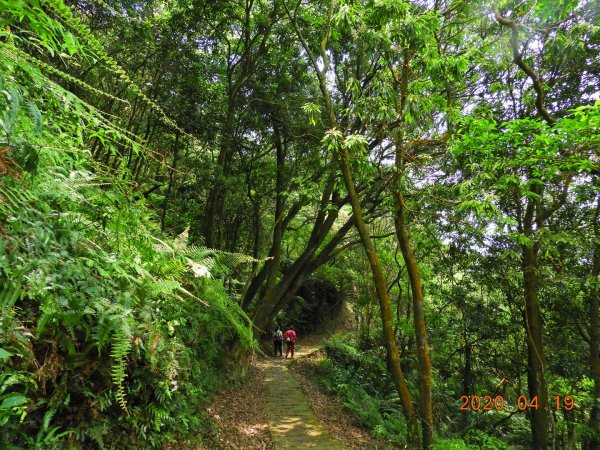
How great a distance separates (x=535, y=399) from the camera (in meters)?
6.93

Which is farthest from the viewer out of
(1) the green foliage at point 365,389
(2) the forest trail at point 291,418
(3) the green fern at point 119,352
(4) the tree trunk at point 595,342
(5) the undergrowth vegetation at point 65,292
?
(1) the green foliage at point 365,389

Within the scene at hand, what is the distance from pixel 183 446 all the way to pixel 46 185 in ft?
10.2

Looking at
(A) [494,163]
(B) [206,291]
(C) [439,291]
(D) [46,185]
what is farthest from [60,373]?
(C) [439,291]

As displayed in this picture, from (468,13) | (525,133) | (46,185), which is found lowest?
(46,185)

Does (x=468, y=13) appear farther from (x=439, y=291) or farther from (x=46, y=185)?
(x=439, y=291)

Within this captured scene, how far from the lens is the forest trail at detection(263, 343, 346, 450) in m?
5.82

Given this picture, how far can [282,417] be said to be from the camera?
22.9 feet

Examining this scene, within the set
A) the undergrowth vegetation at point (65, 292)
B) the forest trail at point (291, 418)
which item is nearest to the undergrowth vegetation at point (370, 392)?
the forest trail at point (291, 418)

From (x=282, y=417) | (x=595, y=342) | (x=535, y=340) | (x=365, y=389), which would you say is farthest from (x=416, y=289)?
(x=365, y=389)

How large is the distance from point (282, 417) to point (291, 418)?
0.62 feet

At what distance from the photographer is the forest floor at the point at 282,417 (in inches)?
223

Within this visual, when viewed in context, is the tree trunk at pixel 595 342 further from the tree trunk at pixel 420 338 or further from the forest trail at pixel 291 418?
the forest trail at pixel 291 418

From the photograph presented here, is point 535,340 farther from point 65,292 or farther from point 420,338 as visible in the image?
point 65,292

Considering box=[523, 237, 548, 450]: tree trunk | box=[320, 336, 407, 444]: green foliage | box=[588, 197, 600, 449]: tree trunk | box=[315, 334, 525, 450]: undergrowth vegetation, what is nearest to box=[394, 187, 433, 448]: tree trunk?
box=[315, 334, 525, 450]: undergrowth vegetation
